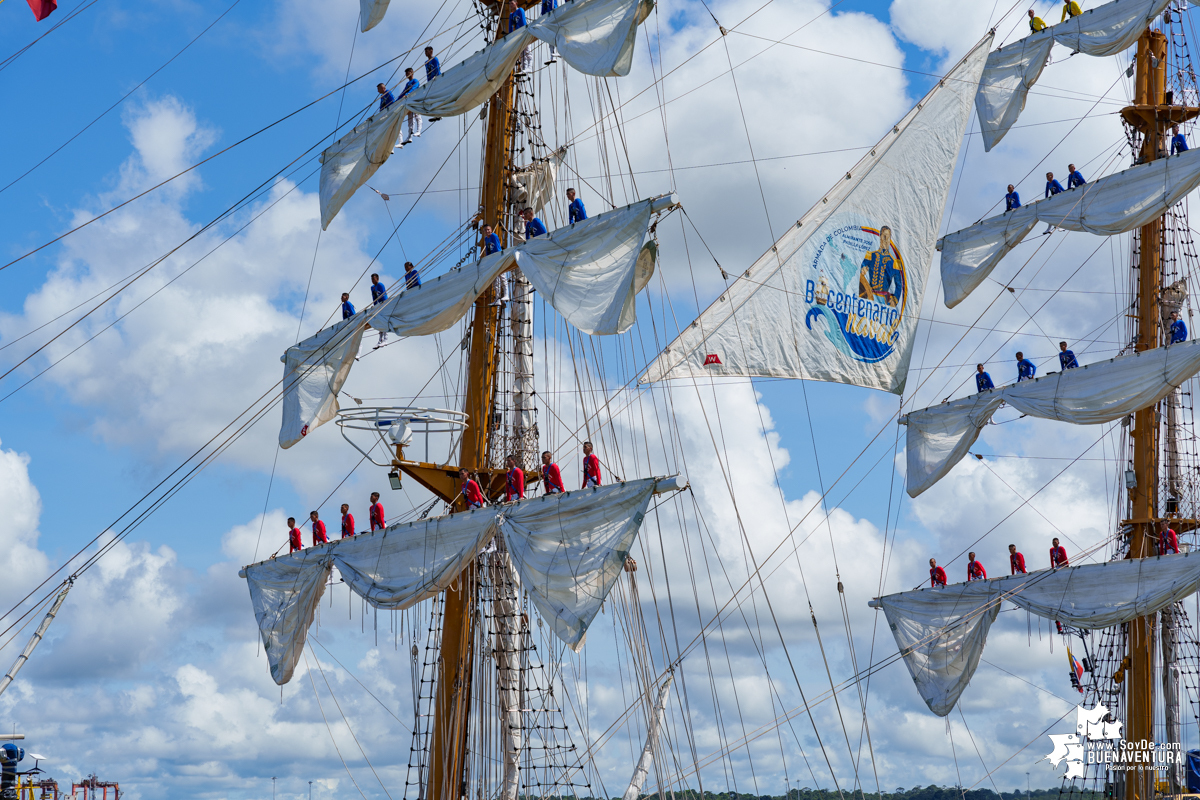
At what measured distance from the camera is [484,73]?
37.1 meters

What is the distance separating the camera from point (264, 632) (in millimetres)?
37875

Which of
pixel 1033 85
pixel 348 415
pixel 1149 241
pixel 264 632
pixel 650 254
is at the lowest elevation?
pixel 264 632

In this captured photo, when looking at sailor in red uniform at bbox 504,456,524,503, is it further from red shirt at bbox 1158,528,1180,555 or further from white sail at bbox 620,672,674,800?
red shirt at bbox 1158,528,1180,555

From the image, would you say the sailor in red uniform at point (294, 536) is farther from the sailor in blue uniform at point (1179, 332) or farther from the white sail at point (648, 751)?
the sailor in blue uniform at point (1179, 332)

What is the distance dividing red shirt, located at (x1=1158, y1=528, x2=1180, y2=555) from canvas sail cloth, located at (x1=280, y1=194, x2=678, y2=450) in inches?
637

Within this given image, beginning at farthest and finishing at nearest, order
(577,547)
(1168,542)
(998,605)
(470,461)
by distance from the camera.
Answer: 1. (998,605)
2. (1168,542)
3. (470,461)
4. (577,547)

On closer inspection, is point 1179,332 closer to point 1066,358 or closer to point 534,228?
point 1066,358

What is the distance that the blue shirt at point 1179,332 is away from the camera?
139 feet

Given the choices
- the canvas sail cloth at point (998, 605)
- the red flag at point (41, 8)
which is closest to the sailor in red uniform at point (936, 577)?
the canvas sail cloth at point (998, 605)

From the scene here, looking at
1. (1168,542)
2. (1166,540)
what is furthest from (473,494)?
(1166,540)

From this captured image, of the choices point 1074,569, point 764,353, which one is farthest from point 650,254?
point 1074,569

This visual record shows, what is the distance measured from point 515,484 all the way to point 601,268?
15.7 feet

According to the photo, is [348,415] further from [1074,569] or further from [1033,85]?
[1033,85]

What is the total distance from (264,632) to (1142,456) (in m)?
22.5
